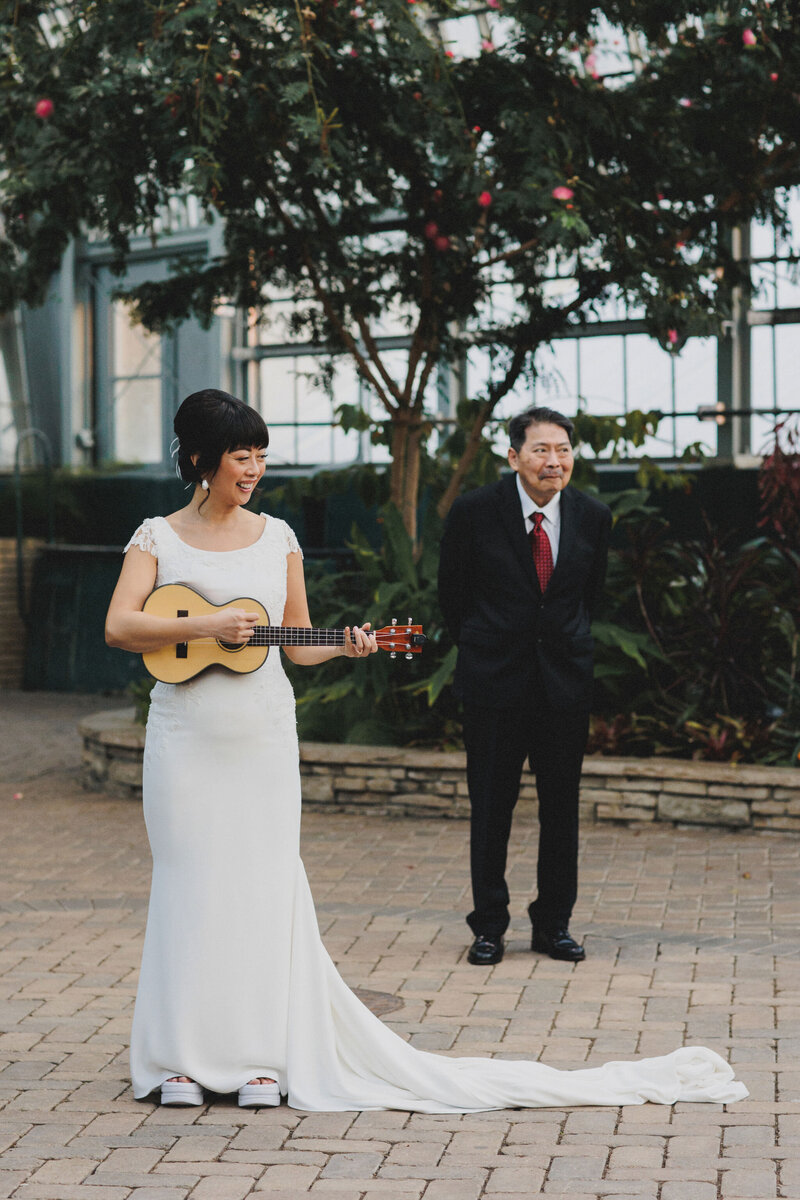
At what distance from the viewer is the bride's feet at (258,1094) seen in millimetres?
4074

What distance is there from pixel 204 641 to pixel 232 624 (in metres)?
0.19

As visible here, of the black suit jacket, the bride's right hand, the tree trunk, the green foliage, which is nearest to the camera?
the bride's right hand

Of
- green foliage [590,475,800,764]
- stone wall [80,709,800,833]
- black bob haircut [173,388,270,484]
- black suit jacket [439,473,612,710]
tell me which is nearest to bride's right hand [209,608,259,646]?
black bob haircut [173,388,270,484]

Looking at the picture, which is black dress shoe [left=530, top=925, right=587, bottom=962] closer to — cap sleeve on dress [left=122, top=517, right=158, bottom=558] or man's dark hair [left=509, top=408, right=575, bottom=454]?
man's dark hair [left=509, top=408, right=575, bottom=454]

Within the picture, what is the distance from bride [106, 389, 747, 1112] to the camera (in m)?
4.08

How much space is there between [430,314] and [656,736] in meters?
2.97

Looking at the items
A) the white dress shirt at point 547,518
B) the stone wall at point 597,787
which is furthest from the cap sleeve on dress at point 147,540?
the stone wall at point 597,787

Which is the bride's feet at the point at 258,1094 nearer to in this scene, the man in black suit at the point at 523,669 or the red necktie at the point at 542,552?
the man in black suit at the point at 523,669

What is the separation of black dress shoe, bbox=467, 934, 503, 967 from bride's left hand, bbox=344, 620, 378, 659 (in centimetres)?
196

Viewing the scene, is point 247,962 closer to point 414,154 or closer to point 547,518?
point 547,518

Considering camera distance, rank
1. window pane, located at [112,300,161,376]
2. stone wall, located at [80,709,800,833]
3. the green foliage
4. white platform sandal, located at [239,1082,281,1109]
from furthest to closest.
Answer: window pane, located at [112,300,161,376], the green foliage, stone wall, located at [80,709,800,833], white platform sandal, located at [239,1082,281,1109]

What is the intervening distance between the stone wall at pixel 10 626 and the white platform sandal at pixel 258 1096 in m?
13.0

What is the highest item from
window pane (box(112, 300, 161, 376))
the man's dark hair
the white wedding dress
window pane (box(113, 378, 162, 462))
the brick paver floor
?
window pane (box(112, 300, 161, 376))

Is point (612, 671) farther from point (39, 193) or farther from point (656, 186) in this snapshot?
point (39, 193)
